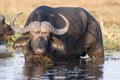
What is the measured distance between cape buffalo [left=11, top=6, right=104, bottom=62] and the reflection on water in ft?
1.23

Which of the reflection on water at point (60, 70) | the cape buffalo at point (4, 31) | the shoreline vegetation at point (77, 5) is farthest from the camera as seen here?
the shoreline vegetation at point (77, 5)

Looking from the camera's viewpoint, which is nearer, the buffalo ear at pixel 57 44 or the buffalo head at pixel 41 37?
the buffalo head at pixel 41 37

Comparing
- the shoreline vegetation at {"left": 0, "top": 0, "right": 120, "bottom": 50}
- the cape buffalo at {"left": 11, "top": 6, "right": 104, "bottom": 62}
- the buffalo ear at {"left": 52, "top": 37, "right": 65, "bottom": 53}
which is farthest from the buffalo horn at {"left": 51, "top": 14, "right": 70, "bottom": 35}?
the shoreline vegetation at {"left": 0, "top": 0, "right": 120, "bottom": 50}

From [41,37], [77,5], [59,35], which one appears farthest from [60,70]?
[77,5]

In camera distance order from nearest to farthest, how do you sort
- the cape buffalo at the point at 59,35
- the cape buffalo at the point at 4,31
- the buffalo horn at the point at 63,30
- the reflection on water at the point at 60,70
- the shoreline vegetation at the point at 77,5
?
the reflection on water at the point at 60,70 < the cape buffalo at the point at 59,35 < the buffalo horn at the point at 63,30 < the cape buffalo at the point at 4,31 < the shoreline vegetation at the point at 77,5

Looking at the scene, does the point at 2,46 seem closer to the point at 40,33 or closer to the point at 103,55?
the point at 103,55

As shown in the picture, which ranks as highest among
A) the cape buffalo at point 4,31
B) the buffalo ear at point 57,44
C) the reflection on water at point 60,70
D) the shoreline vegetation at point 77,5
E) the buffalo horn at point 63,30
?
the shoreline vegetation at point 77,5

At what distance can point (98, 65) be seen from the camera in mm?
16344

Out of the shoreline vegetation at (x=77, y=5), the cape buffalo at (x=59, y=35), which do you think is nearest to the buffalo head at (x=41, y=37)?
the cape buffalo at (x=59, y=35)

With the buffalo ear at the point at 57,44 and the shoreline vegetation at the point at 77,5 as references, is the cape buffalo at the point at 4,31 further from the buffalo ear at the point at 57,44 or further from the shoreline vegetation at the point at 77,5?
the buffalo ear at the point at 57,44

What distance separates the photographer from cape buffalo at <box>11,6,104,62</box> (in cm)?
1594

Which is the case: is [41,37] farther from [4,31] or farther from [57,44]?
[4,31]

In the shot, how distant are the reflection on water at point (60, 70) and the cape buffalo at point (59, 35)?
37 cm

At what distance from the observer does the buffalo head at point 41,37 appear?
615 inches
